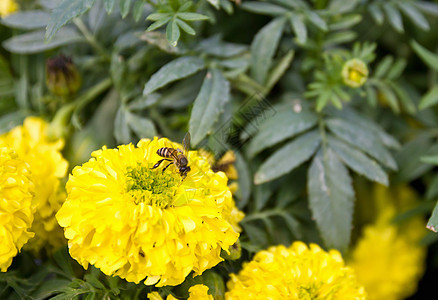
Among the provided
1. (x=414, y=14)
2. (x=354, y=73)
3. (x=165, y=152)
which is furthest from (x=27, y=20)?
(x=414, y=14)

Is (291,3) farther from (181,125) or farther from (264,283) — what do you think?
(264,283)

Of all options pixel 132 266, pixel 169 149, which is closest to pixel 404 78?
pixel 169 149

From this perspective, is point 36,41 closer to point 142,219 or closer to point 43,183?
point 43,183

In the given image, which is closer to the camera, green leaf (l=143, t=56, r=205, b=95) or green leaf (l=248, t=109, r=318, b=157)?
green leaf (l=143, t=56, r=205, b=95)

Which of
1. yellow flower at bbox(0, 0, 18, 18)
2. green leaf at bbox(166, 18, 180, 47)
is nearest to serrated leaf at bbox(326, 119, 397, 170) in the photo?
green leaf at bbox(166, 18, 180, 47)

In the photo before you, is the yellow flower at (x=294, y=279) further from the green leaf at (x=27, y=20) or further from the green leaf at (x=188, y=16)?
the green leaf at (x=27, y=20)

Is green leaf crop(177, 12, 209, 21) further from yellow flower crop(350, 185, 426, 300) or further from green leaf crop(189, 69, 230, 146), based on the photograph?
yellow flower crop(350, 185, 426, 300)
